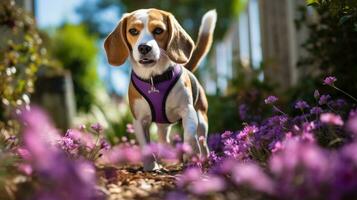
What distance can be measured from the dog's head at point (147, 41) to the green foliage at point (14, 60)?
4.83 feet

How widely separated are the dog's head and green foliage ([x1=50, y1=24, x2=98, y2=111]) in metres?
8.72

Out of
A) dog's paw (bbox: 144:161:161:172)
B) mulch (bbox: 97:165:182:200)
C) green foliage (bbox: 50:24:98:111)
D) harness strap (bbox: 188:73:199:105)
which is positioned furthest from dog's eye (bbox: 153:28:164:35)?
green foliage (bbox: 50:24:98:111)

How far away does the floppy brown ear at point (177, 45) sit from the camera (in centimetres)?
332

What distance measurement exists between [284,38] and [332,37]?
3.64 meters

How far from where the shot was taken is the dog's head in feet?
10.4

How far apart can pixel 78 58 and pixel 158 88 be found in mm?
9310

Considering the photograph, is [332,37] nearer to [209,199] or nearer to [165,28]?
[165,28]

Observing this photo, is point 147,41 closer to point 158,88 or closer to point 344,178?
point 158,88

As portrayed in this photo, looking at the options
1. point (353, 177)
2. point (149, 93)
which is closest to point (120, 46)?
point (149, 93)

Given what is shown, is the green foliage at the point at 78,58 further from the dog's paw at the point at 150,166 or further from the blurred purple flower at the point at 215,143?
the dog's paw at the point at 150,166

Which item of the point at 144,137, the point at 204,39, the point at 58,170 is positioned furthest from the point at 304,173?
the point at 204,39

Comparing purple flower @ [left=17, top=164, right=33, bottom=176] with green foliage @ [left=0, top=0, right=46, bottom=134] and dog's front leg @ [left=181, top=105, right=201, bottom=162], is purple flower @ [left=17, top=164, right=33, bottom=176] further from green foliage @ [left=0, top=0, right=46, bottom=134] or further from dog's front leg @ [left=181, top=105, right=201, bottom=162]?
green foliage @ [left=0, top=0, right=46, bottom=134]

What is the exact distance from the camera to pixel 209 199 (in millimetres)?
1924

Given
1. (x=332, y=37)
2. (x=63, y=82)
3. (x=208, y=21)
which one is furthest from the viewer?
(x=63, y=82)
